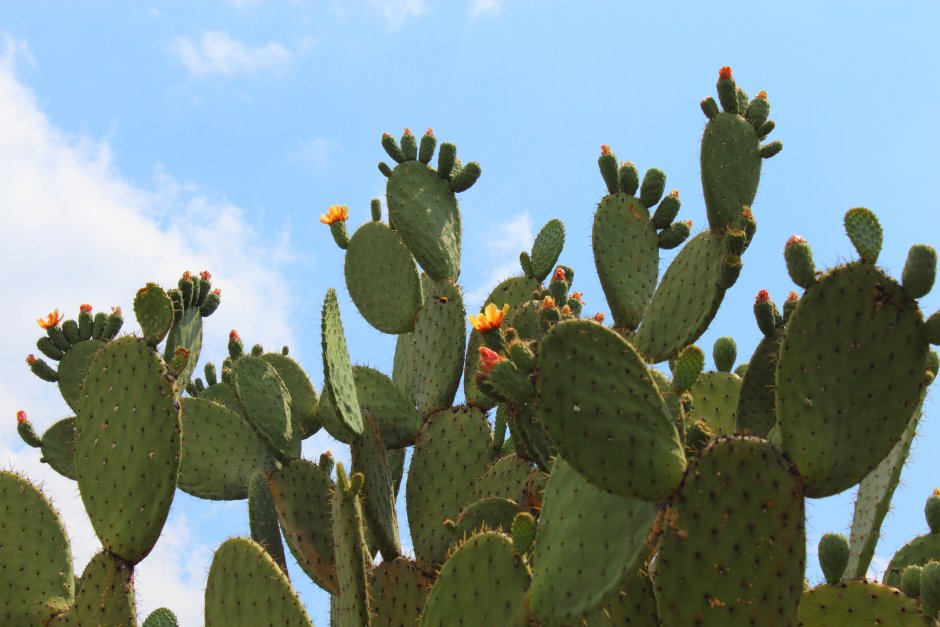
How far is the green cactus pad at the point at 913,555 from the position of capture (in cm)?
380

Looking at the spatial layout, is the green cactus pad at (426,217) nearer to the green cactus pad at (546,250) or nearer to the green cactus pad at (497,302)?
the green cactus pad at (497,302)

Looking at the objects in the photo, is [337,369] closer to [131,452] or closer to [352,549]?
[131,452]

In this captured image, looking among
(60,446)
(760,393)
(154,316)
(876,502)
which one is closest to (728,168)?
(760,393)

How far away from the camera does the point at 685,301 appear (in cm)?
414

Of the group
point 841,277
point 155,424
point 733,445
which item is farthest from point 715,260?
point 155,424

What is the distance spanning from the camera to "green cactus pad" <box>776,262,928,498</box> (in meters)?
2.81

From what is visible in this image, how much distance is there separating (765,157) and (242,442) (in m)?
2.54

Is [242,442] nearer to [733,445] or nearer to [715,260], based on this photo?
[715,260]

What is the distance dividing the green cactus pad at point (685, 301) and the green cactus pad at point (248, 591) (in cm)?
163

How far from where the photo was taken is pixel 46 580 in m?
4.09

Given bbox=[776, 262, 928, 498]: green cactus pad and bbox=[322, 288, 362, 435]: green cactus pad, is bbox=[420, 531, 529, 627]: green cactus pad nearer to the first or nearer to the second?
bbox=[776, 262, 928, 498]: green cactus pad

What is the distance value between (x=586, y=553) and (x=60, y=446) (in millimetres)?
3693

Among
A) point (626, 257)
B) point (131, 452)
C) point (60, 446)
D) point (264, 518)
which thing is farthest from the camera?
point (60, 446)

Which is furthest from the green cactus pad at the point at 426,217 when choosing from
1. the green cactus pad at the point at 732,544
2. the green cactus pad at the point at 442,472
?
the green cactus pad at the point at 732,544
